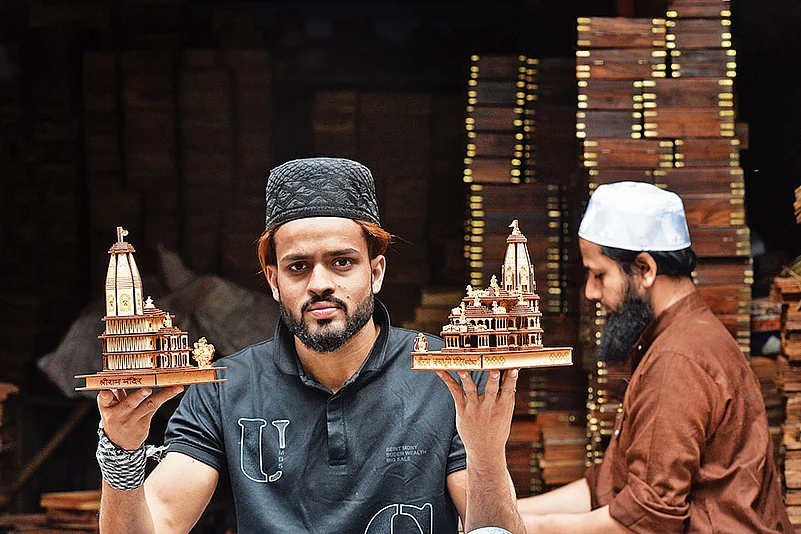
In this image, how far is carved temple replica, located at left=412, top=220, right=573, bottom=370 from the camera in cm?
353

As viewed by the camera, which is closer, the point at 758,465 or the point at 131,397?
the point at 131,397

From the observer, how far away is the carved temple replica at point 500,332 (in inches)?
139

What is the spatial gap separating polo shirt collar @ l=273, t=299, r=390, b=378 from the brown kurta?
1.25 meters

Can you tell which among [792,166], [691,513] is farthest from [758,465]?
[792,166]

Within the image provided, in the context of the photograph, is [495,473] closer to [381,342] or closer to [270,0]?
[381,342]

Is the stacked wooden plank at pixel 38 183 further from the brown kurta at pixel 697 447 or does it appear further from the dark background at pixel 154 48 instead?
the brown kurta at pixel 697 447

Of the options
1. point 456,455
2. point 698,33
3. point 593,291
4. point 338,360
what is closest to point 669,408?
point 593,291

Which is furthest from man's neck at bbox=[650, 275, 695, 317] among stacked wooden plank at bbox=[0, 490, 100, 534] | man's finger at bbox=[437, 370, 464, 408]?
stacked wooden plank at bbox=[0, 490, 100, 534]

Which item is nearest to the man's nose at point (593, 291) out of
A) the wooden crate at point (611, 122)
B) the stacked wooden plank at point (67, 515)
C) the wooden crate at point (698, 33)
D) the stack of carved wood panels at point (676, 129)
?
the stack of carved wood panels at point (676, 129)

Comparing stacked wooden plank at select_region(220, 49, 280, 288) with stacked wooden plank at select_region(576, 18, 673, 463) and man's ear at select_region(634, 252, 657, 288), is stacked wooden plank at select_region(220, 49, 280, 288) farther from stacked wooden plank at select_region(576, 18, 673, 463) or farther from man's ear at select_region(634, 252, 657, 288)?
man's ear at select_region(634, 252, 657, 288)

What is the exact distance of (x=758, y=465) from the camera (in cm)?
454

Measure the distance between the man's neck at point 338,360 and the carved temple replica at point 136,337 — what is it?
0.32 m

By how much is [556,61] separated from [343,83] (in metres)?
2.52

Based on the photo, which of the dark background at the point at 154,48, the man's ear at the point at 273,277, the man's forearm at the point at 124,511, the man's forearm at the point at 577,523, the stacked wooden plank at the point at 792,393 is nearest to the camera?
the man's forearm at the point at 124,511
